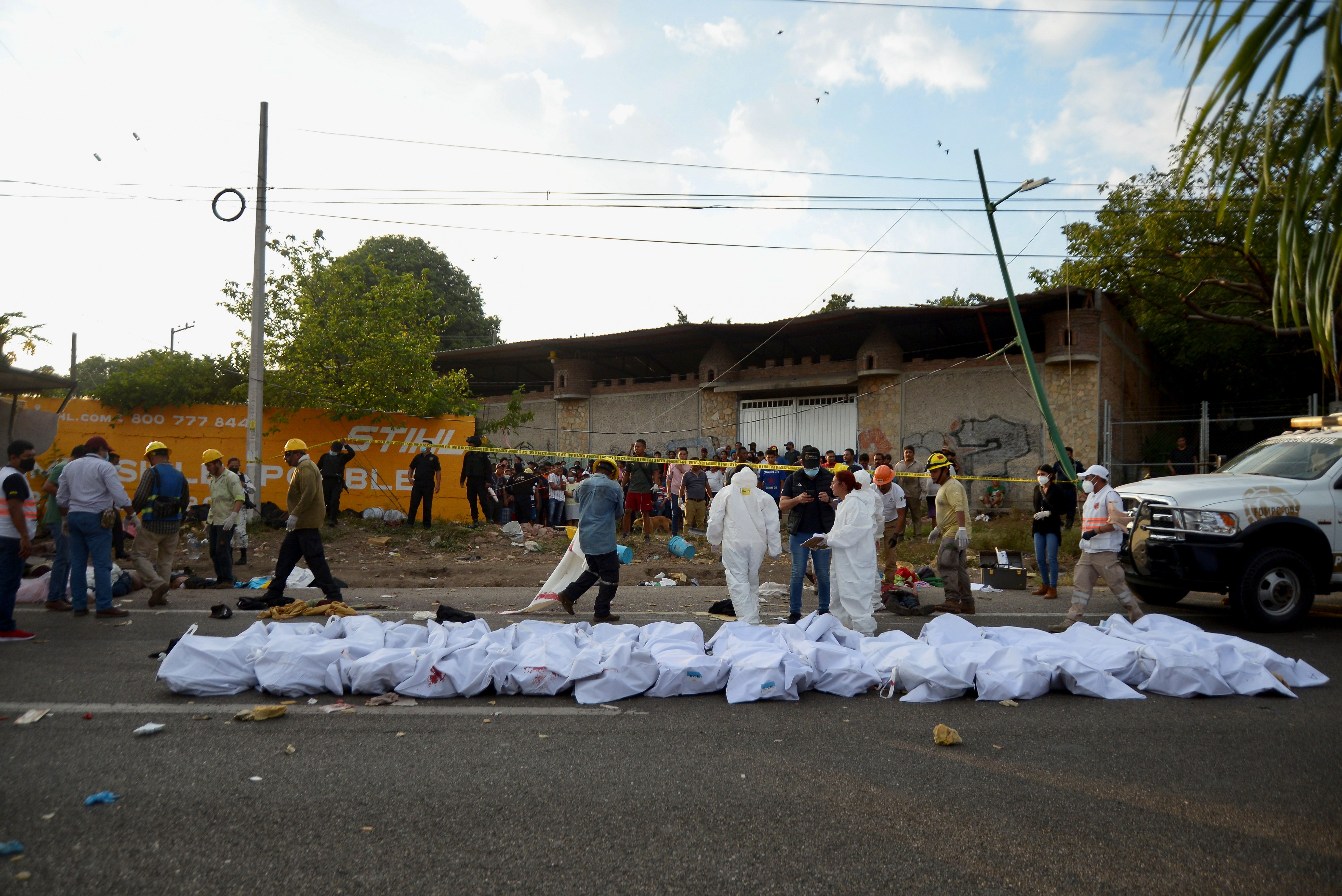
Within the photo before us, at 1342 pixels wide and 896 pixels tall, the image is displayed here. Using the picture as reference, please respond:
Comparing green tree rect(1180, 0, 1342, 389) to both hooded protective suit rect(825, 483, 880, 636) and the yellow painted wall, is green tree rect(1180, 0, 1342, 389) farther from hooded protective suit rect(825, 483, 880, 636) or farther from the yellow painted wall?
the yellow painted wall

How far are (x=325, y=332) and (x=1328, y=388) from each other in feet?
97.3

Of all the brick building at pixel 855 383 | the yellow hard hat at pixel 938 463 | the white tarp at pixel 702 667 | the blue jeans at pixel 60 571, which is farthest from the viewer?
the brick building at pixel 855 383

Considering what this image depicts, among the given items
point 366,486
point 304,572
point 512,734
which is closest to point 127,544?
point 304,572

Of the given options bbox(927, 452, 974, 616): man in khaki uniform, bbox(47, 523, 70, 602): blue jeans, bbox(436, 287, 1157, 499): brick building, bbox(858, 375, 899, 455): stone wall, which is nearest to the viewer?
bbox(47, 523, 70, 602): blue jeans

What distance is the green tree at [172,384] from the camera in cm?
1745

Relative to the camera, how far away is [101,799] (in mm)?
3611

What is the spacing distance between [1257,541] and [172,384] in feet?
65.0

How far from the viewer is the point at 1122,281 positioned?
1952cm

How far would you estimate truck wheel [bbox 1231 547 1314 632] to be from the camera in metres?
7.92

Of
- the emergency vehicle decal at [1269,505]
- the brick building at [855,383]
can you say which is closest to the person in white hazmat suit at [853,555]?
the emergency vehicle decal at [1269,505]

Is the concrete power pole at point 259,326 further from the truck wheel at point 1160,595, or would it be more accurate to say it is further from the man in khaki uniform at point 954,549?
the truck wheel at point 1160,595

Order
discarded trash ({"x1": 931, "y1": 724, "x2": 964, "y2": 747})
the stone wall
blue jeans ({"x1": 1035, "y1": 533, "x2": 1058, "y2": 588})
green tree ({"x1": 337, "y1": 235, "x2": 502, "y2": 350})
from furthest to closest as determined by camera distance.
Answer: green tree ({"x1": 337, "y1": 235, "x2": 502, "y2": 350}), the stone wall, blue jeans ({"x1": 1035, "y1": 533, "x2": 1058, "y2": 588}), discarded trash ({"x1": 931, "y1": 724, "x2": 964, "y2": 747})

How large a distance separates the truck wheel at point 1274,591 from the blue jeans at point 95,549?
1161 cm

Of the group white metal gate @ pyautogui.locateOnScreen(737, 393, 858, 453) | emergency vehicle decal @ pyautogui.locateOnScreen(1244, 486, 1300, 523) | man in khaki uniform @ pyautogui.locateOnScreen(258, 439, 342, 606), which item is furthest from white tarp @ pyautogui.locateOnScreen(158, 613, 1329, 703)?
white metal gate @ pyautogui.locateOnScreen(737, 393, 858, 453)
